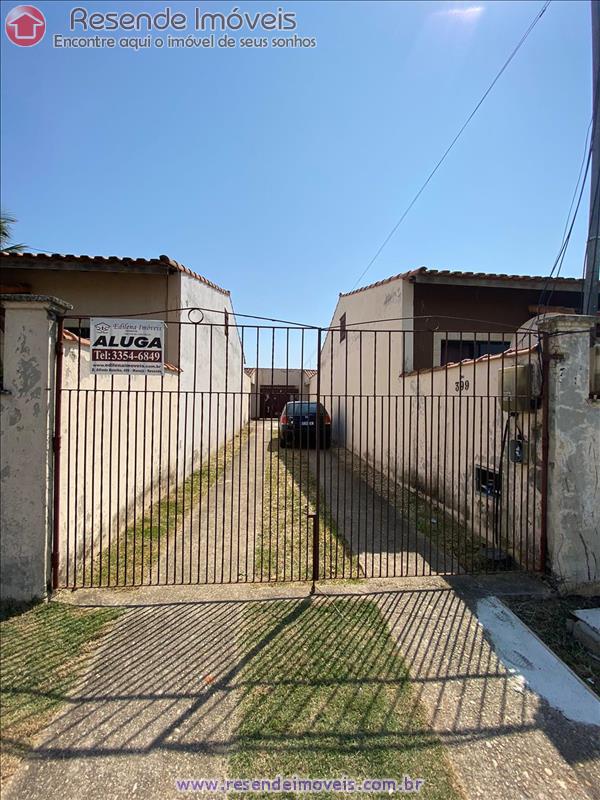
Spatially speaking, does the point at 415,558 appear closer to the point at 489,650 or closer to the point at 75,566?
the point at 489,650

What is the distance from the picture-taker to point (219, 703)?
7.95ft

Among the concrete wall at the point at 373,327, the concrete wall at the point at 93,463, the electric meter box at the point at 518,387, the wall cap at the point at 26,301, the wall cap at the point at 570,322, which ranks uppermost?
the concrete wall at the point at 373,327

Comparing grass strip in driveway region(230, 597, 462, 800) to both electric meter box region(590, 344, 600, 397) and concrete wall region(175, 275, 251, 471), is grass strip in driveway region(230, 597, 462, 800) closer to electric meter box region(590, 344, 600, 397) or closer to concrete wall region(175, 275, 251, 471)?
electric meter box region(590, 344, 600, 397)

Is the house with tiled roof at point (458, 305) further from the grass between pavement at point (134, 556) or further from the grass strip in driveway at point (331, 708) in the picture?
the grass strip in driveway at point (331, 708)

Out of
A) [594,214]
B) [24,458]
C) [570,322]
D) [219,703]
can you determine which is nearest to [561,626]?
[570,322]

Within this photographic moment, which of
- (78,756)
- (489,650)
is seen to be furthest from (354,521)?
(78,756)

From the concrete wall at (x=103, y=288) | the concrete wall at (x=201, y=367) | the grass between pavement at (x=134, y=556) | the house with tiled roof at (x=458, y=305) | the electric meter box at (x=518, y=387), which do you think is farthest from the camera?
the house with tiled roof at (x=458, y=305)

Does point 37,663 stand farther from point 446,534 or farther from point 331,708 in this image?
point 446,534

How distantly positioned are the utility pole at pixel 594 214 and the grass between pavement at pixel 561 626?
11.4 ft

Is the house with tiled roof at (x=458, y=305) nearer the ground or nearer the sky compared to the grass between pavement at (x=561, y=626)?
nearer the sky

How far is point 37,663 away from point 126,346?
8.52 feet

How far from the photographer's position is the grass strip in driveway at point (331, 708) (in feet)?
6.61

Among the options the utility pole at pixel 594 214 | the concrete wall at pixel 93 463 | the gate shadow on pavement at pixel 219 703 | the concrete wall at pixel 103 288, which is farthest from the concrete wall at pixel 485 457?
the concrete wall at pixel 103 288

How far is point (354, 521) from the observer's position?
588cm
